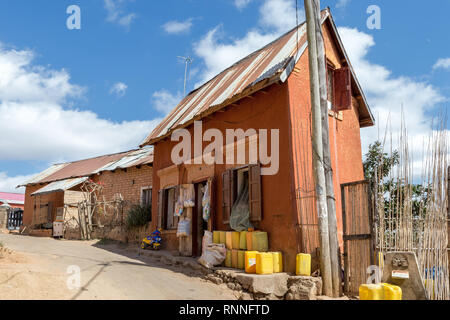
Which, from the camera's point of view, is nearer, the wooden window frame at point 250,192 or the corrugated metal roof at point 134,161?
the wooden window frame at point 250,192

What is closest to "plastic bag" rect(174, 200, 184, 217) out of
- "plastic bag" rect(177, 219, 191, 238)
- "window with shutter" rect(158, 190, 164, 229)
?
"plastic bag" rect(177, 219, 191, 238)

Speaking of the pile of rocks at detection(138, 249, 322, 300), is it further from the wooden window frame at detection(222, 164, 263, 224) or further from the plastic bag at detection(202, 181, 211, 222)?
the plastic bag at detection(202, 181, 211, 222)

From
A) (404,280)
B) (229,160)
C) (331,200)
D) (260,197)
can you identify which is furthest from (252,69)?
(404,280)

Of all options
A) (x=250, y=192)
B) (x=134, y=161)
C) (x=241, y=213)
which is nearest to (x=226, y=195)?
(x=241, y=213)

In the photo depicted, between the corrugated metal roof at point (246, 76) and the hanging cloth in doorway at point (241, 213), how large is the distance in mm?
2195

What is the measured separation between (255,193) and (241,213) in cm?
60

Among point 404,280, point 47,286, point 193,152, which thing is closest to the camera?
point 404,280

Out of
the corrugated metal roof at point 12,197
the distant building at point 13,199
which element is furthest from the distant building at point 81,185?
the corrugated metal roof at point 12,197

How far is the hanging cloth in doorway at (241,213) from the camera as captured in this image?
7953mm

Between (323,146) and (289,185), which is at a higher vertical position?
(323,146)

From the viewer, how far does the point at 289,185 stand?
721 cm

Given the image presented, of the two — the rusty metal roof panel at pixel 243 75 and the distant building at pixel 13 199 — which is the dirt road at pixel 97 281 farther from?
the distant building at pixel 13 199

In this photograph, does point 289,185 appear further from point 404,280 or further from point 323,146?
point 404,280
